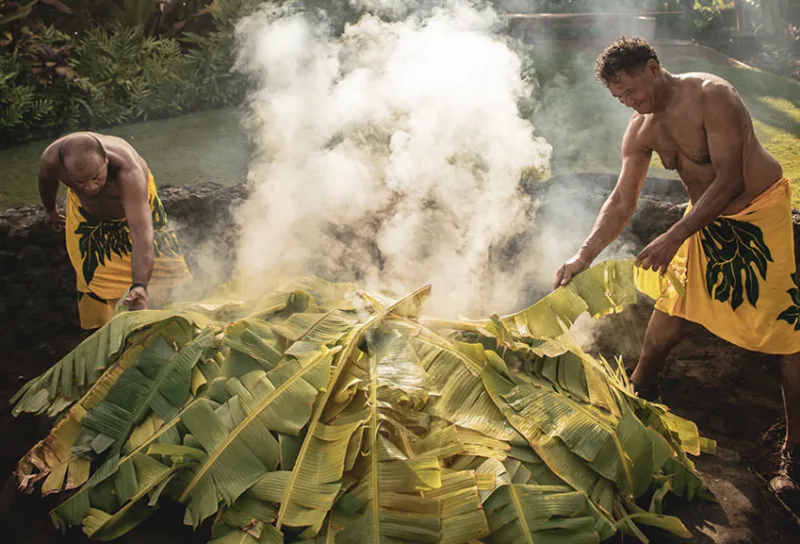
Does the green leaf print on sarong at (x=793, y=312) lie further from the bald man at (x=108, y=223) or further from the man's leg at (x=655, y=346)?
the bald man at (x=108, y=223)

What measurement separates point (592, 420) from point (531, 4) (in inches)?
397

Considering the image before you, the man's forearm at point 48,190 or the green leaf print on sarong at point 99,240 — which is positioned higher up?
the man's forearm at point 48,190

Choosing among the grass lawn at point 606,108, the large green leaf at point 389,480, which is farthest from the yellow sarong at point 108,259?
the grass lawn at point 606,108

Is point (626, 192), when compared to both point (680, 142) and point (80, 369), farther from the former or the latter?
point (80, 369)

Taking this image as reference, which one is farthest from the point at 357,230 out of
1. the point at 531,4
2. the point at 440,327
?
the point at 531,4

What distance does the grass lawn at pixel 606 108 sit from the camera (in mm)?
6141

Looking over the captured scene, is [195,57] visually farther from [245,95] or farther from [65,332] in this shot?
[65,332]

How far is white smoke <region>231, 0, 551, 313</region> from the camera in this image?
4.93 m

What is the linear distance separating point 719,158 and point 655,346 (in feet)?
3.75

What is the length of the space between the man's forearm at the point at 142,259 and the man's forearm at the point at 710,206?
2.80m

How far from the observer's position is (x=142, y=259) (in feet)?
12.0

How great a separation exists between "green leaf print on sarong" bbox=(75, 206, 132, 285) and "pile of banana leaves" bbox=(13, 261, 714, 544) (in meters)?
1.03

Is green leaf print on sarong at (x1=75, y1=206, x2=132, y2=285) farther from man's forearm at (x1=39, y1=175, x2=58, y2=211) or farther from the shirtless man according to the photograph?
the shirtless man

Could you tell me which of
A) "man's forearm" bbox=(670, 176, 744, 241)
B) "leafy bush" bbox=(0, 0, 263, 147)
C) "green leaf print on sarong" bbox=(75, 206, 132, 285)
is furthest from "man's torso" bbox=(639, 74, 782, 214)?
"leafy bush" bbox=(0, 0, 263, 147)
